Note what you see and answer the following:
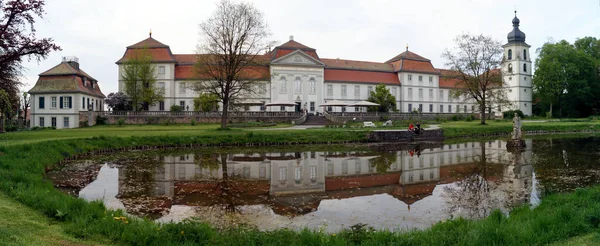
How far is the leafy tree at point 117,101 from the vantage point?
4731 cm

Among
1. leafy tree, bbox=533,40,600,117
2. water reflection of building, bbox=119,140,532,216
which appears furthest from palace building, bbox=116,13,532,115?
water reflection of building, bbox=119,140,532,216

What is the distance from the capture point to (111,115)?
144 ft

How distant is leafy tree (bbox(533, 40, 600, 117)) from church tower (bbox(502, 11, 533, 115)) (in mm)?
5705

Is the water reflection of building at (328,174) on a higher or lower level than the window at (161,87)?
lower

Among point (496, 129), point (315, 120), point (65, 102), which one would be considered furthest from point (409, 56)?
point (65, 102)

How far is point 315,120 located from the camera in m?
44.9

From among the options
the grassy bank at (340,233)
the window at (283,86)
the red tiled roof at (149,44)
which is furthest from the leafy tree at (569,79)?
the grassy bank at (340,233)

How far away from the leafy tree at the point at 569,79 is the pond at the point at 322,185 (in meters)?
50.4

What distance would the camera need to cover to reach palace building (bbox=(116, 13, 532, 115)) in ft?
180

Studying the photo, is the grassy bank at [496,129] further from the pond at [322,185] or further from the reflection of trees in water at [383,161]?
the reflection of trees in water at [383,161]

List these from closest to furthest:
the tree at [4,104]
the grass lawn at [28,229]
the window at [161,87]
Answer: the grass lawn at [28,229]
the tree at [4,104]
the window at [161,87]

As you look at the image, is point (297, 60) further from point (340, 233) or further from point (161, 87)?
point (340, 233)

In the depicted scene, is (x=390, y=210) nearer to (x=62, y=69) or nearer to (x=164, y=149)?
(x=164, y=149)

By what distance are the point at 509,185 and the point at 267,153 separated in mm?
11808
